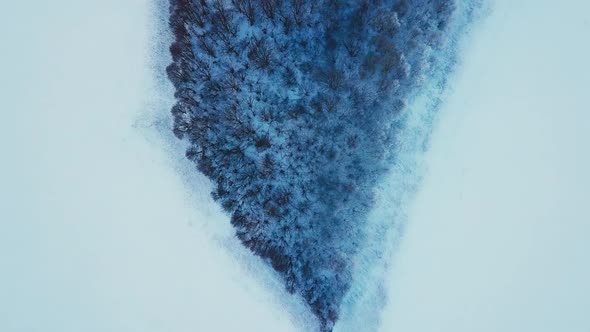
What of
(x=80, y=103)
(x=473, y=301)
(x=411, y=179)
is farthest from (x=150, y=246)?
(x=473, y=301)

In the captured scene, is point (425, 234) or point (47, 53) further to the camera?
point (425, 234)

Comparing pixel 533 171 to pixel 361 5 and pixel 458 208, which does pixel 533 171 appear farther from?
pixel 361 5

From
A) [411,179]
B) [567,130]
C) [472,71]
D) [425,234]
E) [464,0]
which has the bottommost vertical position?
[425,234]

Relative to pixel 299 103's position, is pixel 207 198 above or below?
below
